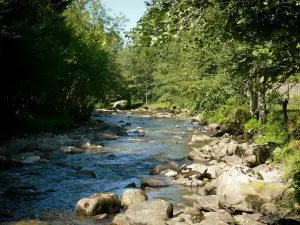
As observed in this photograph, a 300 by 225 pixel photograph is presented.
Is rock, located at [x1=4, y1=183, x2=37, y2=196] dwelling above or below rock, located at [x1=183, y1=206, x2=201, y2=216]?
above

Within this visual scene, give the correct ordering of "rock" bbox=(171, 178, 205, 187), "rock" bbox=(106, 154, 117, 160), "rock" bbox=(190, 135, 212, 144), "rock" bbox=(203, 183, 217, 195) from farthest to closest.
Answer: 1. "rock" bbox=(190, 135, 212, 144)
2. "rock" bbox=(106, 154, 117, 160)
3. "rock" bbox=(171, 178, 205, 187)
4. "rock" bbox=(203, 183, 217, 195)

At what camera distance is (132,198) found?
1044 cm

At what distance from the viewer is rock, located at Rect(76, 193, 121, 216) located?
976 centimetres

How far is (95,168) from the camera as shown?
51.6 feet

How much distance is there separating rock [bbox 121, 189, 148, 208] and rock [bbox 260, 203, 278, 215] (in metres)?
3.49

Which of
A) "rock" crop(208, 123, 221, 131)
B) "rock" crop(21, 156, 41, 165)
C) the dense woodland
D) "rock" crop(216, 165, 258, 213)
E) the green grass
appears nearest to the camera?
the dense woodland

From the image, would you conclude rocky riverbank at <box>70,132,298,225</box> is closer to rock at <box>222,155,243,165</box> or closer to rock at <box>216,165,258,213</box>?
rock at <box>216,165,258,213</box>

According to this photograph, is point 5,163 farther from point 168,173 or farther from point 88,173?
point 168,173

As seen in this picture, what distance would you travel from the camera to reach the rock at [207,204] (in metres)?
9.67

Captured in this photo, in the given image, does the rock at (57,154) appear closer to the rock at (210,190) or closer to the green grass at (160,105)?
the rock at (210,190)

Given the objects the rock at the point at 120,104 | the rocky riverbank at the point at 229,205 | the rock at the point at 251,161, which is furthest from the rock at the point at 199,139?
the rock at the point at 120,104

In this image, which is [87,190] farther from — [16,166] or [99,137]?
[99,137]

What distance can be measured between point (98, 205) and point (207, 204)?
3.01m

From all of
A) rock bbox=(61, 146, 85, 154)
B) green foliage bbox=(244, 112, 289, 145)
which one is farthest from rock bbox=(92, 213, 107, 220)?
rock bbox=(61, 146, 85, 154)
